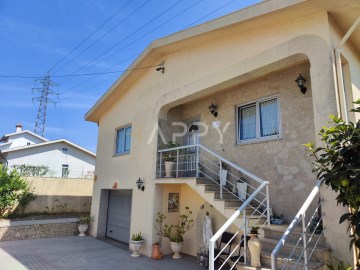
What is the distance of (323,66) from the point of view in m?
5.54

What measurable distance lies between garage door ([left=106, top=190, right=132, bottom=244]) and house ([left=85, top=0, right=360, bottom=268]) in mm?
88

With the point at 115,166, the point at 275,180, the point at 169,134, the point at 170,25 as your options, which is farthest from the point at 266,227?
the point at 170,25

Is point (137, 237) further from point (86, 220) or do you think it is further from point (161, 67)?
point (161, 67)

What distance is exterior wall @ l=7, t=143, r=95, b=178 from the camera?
24.5 metres

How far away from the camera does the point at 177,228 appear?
10.1 metres

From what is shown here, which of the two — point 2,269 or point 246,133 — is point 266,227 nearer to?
point 246,133

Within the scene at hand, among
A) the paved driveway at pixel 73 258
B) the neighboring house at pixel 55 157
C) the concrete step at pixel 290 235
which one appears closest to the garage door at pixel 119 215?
the paved driveway at pixel 73 258

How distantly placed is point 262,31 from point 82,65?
16.6 m

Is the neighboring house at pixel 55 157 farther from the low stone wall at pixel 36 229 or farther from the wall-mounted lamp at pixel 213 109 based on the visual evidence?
the wall-mounted lamp at pixel 213 109

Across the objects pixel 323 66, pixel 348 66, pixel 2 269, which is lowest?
pixel 2 269

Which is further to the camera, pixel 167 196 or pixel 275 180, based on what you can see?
pixel 167 196

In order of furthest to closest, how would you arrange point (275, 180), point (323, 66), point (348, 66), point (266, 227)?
point (275, 180) < point (348, 66) < point (266, 227) < point (323, 66)

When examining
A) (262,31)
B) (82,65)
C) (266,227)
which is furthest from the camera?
(82,65)

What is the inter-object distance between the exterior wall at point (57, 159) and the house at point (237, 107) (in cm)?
1522
